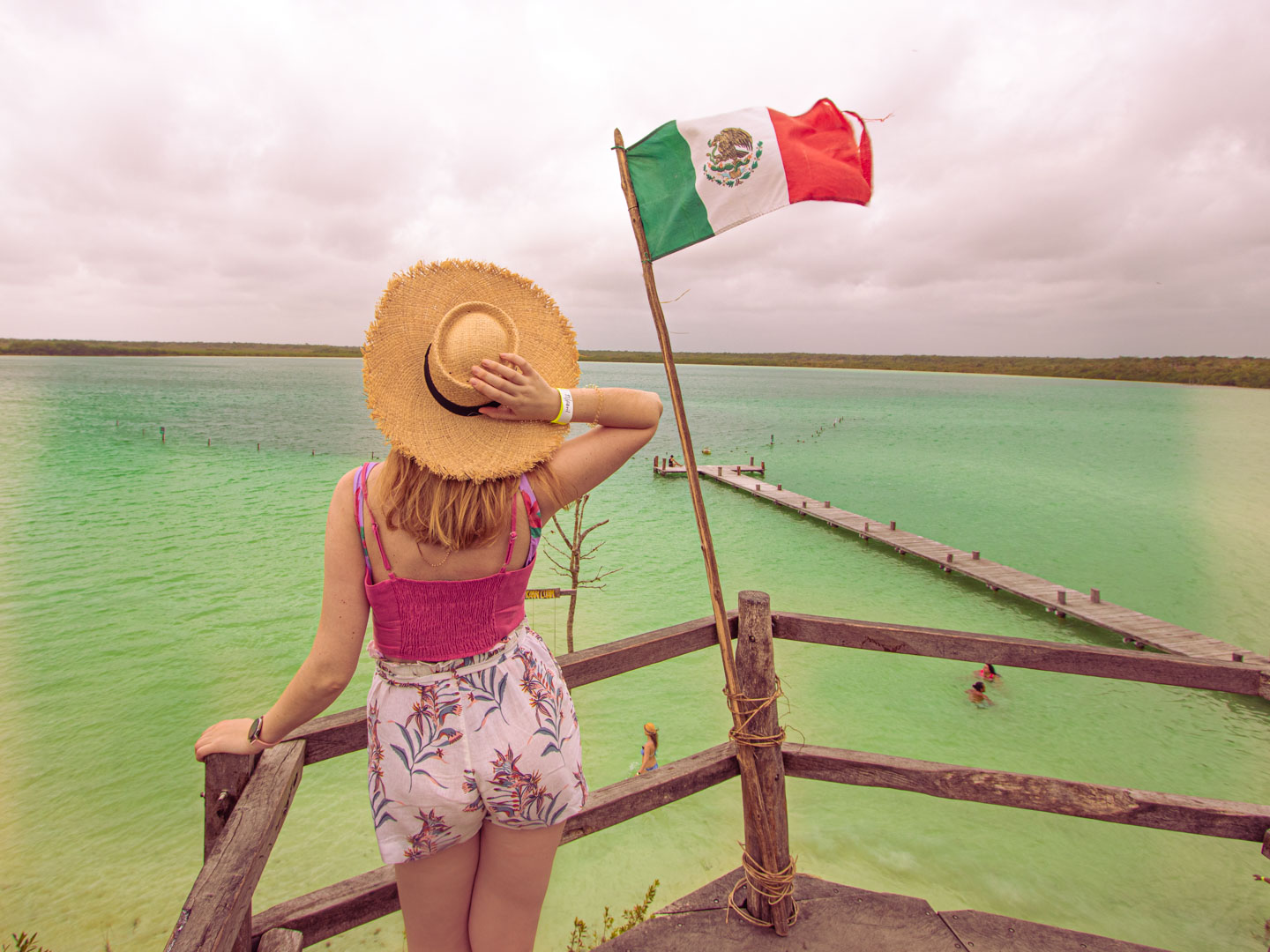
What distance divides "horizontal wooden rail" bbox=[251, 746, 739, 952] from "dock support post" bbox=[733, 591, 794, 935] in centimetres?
22

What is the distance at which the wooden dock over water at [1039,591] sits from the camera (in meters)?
12.9

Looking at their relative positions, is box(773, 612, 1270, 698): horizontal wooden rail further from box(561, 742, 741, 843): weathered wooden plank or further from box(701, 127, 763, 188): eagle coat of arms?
box(701, 127, 763, 188): eagle coat of arms

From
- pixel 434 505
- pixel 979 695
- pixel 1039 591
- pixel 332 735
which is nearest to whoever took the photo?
pixel 434 505

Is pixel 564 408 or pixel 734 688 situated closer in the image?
pixel 564 408

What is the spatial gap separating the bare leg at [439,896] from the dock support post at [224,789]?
1.69 ft

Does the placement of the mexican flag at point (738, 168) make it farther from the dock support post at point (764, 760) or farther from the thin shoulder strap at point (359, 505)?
the thin shoulder strap at point (359, 505)

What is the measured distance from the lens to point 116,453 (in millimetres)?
36406

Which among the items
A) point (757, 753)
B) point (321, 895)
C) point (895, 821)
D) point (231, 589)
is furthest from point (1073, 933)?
point (231, 589)

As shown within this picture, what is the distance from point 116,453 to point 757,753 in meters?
45.1

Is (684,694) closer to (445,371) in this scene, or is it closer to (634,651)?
(634,651)

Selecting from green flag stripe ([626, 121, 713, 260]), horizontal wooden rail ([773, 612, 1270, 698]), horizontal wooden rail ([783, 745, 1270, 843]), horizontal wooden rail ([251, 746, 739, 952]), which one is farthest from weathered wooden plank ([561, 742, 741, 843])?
green flag stripe ([626, 121, 713, 260])

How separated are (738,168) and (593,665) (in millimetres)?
2318

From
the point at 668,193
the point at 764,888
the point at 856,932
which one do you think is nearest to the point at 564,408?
the point at 668,193

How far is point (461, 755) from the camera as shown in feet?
5.13
